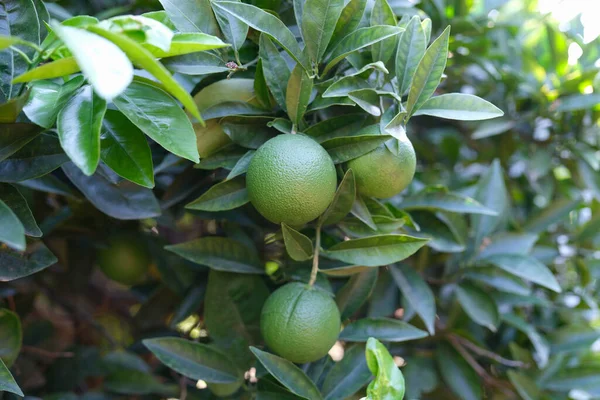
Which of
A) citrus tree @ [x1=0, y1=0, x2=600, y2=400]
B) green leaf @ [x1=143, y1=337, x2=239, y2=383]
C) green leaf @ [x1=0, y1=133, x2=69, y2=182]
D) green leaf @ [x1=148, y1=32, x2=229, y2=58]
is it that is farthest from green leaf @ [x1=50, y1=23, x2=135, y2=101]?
green leaf @ [x1=143, y1=337, x2=239, y2=383]

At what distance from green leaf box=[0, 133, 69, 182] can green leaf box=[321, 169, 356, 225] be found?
41 centimetres

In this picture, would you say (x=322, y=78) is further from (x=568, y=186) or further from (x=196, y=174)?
(x=568, y=186)

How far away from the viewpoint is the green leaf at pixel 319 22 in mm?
778

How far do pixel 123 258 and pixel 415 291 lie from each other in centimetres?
64

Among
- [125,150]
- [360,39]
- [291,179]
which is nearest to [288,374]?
Result: [291,179]

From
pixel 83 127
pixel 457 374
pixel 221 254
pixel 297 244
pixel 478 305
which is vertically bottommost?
pixel 457 374

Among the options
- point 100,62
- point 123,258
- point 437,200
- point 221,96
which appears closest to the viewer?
point 100,62

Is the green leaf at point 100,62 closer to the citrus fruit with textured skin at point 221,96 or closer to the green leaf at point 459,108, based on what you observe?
the citrus fruit with textured skin at point 221,96

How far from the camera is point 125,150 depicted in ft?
2.43

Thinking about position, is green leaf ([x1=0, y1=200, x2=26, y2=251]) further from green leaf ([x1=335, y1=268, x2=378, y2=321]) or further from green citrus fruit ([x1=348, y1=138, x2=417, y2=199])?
green leaf ([x1=335, y1=268, x2=378, y2=321])

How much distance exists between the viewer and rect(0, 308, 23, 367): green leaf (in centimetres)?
93

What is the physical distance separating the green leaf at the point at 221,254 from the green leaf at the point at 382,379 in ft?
1.01

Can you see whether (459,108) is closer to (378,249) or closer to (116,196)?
(378,249)

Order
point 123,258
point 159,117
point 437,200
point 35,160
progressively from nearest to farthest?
1. point 159,117
2. point 35,160
3. point 437,200
4. point 123,258
